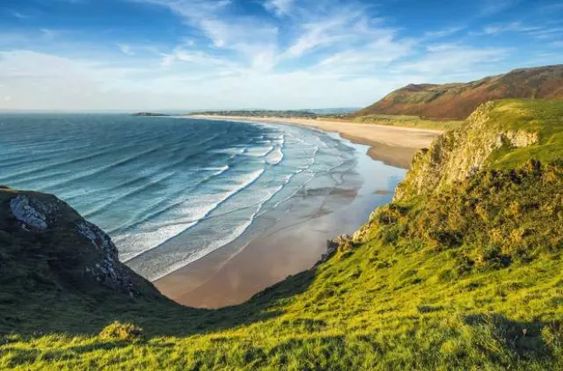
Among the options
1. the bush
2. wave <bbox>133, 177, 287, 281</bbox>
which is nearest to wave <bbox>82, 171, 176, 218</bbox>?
wave <bbox>133, 177, 287, 281</bbox>

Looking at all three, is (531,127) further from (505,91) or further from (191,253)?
(505,91)

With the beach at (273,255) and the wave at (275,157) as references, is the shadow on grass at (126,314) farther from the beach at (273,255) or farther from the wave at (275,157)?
the wave at (275,157)

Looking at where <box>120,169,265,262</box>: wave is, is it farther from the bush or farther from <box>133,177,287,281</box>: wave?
the bush

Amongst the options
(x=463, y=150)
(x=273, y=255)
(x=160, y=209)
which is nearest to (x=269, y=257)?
(x=273, y=255)

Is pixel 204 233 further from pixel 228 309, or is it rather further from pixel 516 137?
pixel 516 137

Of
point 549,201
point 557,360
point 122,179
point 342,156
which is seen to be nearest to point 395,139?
point 342,156

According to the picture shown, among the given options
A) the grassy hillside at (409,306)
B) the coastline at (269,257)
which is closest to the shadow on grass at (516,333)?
the grassy hillside at (409,306)
